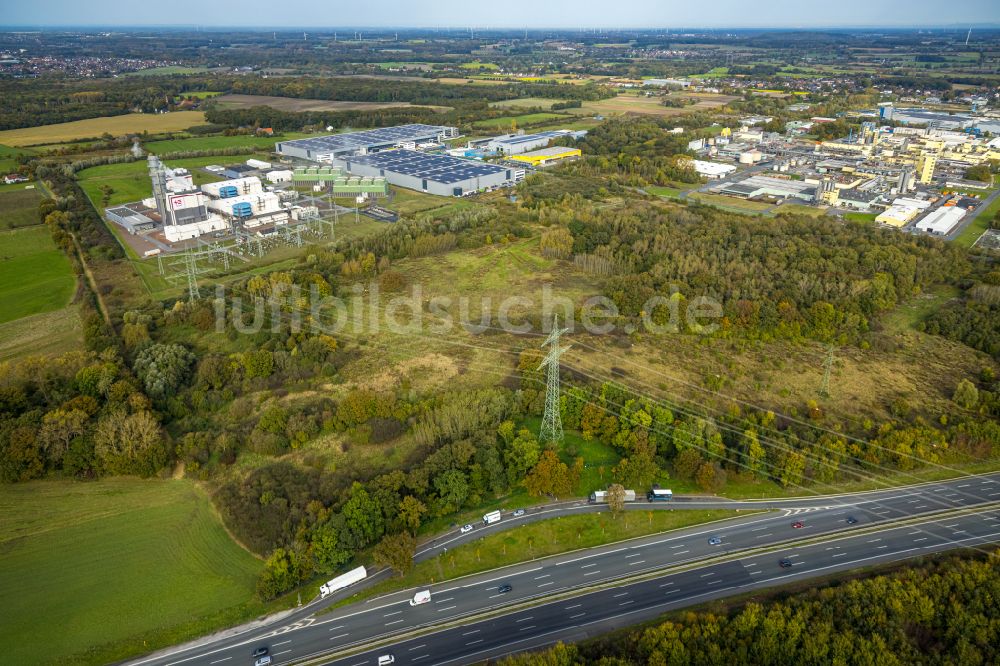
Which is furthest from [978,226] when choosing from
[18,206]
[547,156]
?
[18,206]

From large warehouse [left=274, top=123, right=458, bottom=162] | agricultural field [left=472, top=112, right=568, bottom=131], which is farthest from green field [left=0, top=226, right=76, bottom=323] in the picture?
agricultural field [left=472, top=112, right=568, bottom=131]

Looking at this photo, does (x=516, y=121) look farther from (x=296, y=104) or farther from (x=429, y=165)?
(x=296, y=104)

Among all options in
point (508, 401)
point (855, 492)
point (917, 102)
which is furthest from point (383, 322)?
point (917, 102)

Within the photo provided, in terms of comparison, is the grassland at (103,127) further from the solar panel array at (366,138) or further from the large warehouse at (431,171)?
the large warehouse at (431,171)

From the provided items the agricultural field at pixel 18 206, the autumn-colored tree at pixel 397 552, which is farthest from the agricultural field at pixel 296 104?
the autumn-colored tree at pixel 397 552

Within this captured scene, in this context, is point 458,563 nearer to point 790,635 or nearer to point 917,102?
point 790,635
